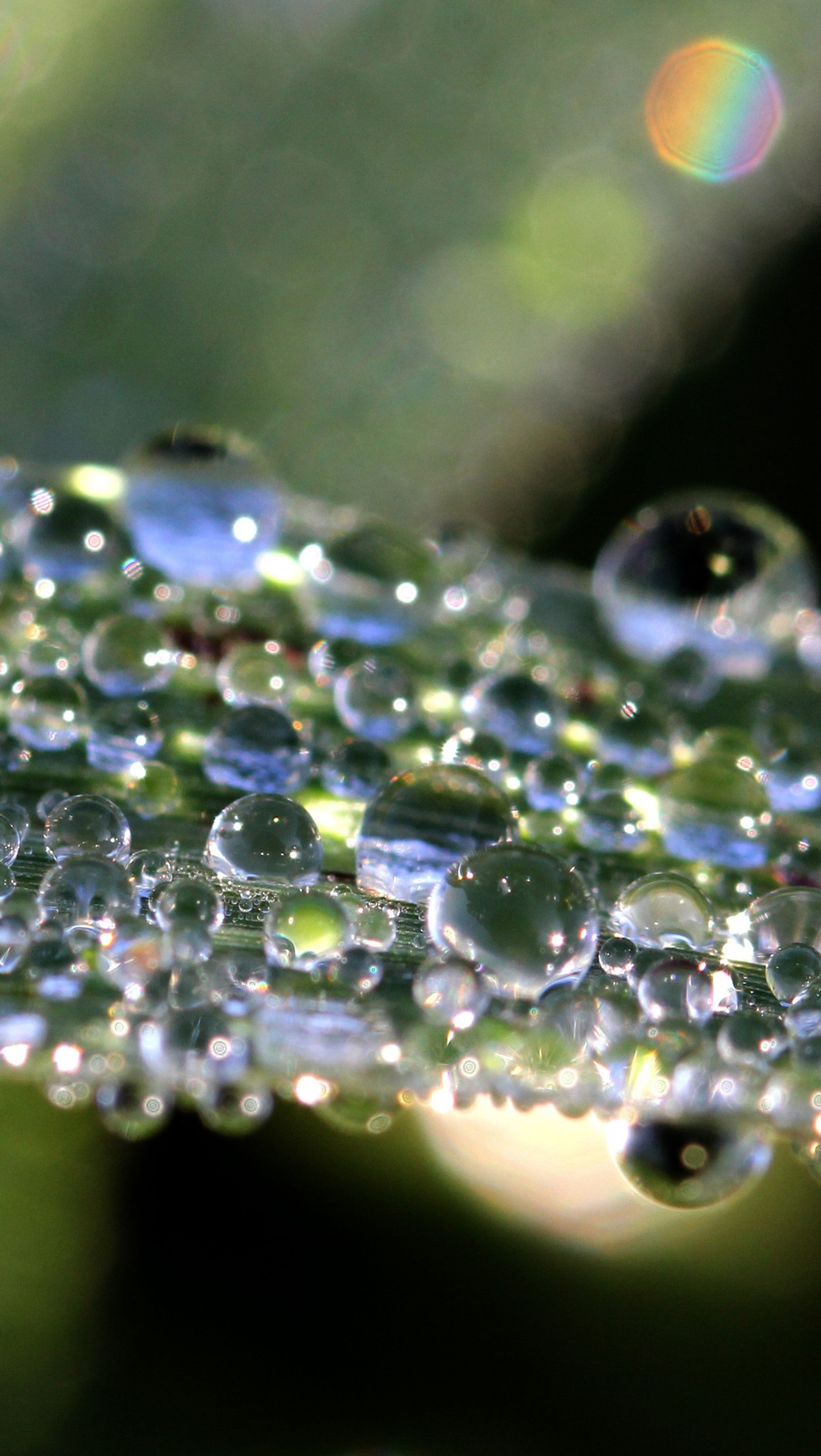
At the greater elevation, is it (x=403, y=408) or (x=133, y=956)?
(x=403, y=408)

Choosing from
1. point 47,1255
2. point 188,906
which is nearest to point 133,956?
point 188,906

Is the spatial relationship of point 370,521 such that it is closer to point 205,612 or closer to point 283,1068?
point 205,612

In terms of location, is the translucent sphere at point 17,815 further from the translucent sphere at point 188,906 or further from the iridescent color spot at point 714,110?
the iridescent color spot at point 714,110

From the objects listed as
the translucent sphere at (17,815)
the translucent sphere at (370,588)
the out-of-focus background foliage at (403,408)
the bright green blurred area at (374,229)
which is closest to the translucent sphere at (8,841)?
the translucent sphere at (17,815)

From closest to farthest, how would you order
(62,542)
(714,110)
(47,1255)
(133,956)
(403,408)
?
(133,956), (62,542), (47,1255), (714,110), (403,408)

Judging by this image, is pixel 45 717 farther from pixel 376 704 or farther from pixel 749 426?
pixel 749 426

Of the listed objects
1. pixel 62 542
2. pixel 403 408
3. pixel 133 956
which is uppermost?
pixel 403 408
